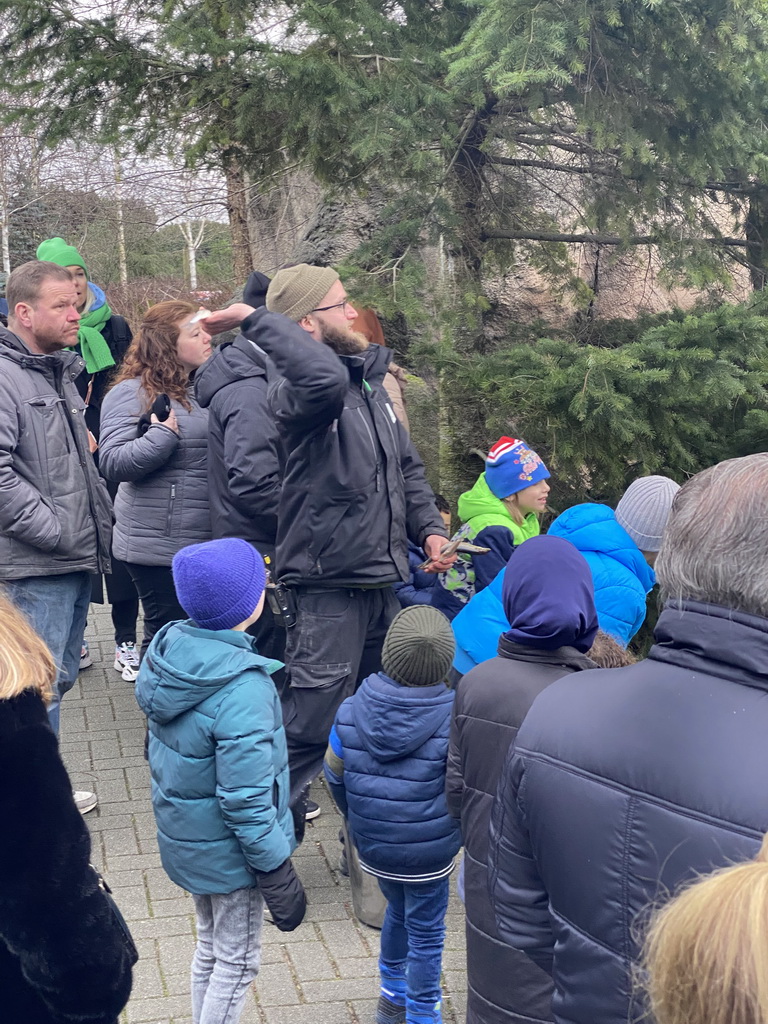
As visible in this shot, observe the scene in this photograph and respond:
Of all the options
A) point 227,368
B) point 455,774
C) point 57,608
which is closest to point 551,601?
point 455,774

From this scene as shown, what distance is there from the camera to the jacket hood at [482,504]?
4.49m

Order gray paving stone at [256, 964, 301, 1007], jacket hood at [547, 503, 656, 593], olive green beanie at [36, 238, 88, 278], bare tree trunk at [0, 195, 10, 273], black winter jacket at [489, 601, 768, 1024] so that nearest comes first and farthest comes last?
black winter jacket at [489, 601, 768, 1024], gray paving stone at [256, 964, 301, 1007], jacket hood at [547, 503, 656, 593], olive green beanie at [36, 238, 88, 278], bare tree trunk at [0, 195, 10, 273]

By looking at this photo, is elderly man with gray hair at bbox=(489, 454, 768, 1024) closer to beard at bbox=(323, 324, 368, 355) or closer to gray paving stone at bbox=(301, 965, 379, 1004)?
gray paving stone at bbox=(301, 965, 379, 1004)

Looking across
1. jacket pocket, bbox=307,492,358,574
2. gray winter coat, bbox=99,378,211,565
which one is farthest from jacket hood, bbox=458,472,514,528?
gray winter coat, bbox=99,378,211,565

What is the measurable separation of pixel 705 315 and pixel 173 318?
235 centimetres

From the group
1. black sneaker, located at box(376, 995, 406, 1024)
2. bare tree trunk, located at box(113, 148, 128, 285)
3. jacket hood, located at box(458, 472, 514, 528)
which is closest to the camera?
black sneaker, located at box(376, 995, 406, 1024)

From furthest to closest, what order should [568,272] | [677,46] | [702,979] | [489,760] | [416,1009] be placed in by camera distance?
[568,272] → [677,46] → [416,1009] → [489,760] → [702,979]

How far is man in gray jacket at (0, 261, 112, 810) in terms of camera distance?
3.90 metres

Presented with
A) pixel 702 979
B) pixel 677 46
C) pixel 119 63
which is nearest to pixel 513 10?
pixel 677 46

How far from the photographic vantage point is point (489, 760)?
103 inches

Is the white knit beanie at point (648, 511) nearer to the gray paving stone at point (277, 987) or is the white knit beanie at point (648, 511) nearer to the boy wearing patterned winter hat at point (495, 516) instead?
the boy wearing patterned winter hat at point (495, 516)

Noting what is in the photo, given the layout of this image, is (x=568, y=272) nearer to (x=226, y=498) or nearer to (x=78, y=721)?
(x=226, y=498)

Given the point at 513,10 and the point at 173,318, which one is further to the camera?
the point at 173,318

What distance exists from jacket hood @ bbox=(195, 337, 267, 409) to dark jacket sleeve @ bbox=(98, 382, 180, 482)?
263 millimetres
